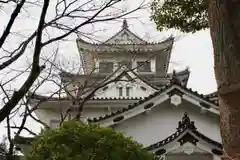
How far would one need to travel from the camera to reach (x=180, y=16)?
842cm

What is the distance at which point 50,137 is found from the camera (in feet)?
22.4

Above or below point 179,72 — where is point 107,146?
below

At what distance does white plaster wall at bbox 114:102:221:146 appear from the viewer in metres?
13.7

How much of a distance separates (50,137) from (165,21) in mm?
3829

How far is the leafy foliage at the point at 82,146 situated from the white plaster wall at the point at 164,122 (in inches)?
260

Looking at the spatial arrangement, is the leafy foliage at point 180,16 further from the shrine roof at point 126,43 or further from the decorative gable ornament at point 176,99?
the shrine roof at point 126,43

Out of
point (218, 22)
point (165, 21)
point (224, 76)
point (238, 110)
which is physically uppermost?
point (165, 21)

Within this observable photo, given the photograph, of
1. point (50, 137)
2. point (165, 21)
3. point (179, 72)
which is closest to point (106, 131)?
point (50, 137)

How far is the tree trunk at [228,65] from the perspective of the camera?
3578 mm

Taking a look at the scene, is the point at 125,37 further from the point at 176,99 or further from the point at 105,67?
the point at 176,99

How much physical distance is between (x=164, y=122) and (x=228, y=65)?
10.2 meters

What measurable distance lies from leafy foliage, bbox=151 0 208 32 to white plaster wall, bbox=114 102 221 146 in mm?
5428

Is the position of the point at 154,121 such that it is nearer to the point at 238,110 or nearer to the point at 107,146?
the point at 107,146

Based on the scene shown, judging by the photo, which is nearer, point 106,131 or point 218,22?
point 218,22
